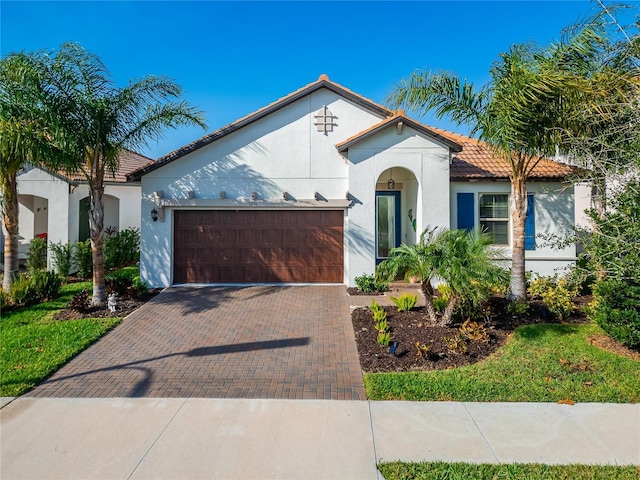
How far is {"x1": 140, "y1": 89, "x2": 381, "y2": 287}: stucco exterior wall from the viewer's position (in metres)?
12.4

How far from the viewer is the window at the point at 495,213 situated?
41.7 feet

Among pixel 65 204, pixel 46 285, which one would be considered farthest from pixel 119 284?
pixel 65 204

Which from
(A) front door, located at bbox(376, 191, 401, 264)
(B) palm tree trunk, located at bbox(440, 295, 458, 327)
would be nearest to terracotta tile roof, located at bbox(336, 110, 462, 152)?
(A) front door, located at bbox(376, 191, 401, 264)

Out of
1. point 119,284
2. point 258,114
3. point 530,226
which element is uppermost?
point 258,114

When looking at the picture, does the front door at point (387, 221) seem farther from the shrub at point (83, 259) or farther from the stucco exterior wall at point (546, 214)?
the shrub at point (83, 259)

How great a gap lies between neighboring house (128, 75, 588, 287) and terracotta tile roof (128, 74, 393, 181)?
0.04 meters

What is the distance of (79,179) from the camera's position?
14266mm

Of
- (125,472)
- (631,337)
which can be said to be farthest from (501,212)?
(125,472)

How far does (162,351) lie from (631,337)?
8.47 meters

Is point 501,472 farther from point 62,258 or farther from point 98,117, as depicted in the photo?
point 62,258

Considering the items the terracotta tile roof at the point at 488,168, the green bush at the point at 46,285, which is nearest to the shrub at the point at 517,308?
the terracotta tile roof at the point at 488,168

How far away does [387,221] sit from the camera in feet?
46.2

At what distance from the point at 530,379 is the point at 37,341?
364 inches

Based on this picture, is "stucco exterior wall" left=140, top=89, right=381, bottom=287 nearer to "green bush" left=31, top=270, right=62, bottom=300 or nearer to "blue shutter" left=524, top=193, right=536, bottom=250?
"green bush" left=31, top=270, right=62, bottom=300
